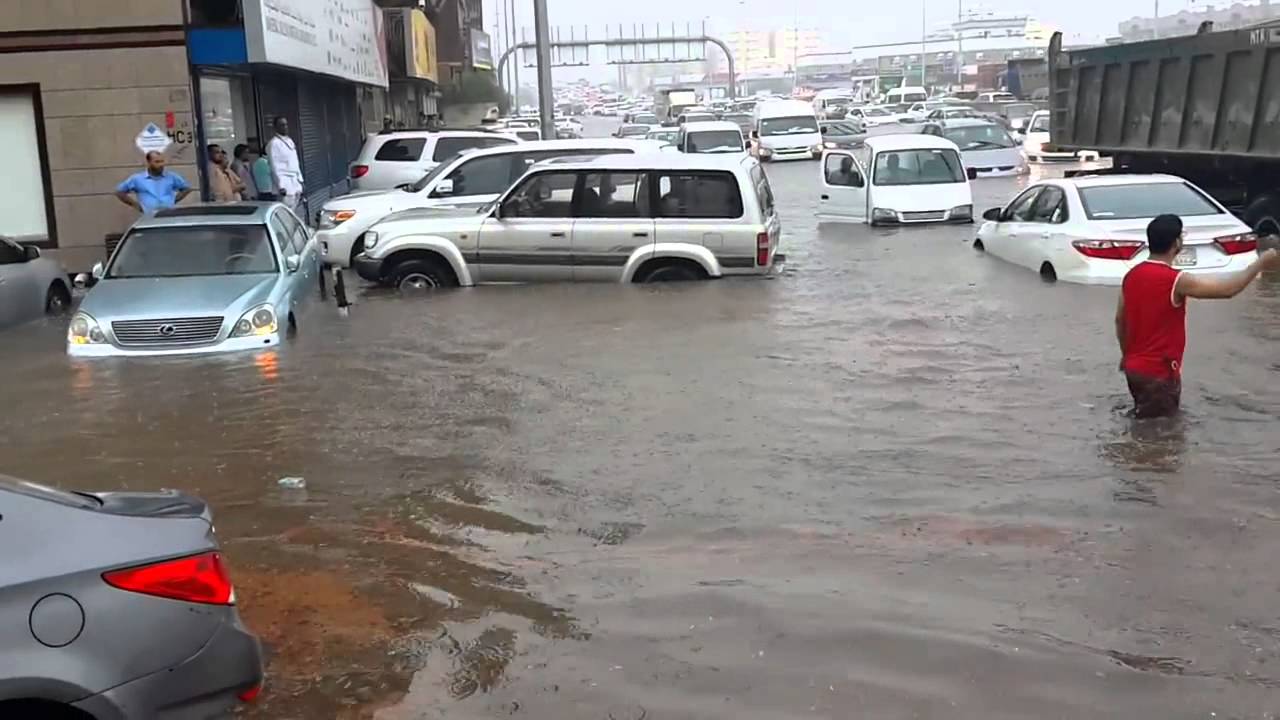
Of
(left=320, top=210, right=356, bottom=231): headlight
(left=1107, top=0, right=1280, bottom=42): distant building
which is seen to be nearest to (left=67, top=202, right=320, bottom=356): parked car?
(left=320, top=210, right=356, bottom=231): headlight

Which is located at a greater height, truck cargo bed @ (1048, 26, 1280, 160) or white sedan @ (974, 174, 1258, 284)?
truck cargo bed @ (1048, 26, 1280, 160)

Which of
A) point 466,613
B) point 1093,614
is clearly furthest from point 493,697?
point 1093,614

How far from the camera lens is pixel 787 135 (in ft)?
145

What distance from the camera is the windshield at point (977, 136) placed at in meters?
31.7

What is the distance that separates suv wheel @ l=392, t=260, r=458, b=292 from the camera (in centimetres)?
1461

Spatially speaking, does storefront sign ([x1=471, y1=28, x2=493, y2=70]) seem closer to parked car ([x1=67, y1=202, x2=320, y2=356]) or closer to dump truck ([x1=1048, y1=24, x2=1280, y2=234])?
dump truck ([x1=1048, y1=24, x2=1280, y2=234])

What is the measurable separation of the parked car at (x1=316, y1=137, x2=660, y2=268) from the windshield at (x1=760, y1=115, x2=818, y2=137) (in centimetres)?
2820

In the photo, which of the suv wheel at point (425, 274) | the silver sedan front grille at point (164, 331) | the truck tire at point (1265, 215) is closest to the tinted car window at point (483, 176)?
the suv wheel at point (425, 274)

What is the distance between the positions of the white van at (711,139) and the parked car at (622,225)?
2187 cm

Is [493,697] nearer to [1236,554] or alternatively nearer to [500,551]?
[500,551]

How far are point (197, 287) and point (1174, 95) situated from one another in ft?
45.8

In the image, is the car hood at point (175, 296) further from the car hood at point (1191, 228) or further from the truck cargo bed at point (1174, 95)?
the truck cargo bed at point (1174, 95)

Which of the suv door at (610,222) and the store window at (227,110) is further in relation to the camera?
the store window at (227,110)

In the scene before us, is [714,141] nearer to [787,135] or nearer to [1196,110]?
[787,135]
